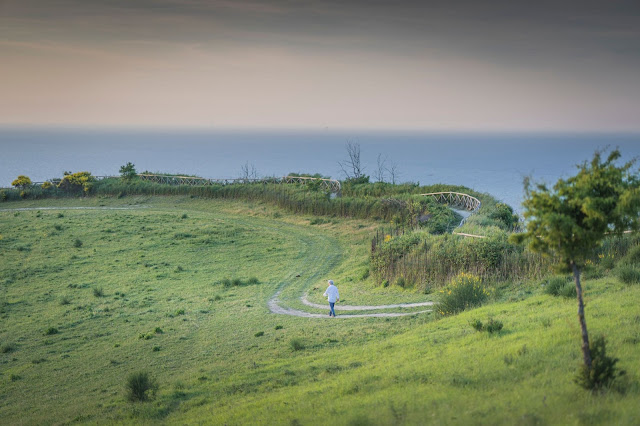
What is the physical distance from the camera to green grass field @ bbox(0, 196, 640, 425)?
30.8 ft

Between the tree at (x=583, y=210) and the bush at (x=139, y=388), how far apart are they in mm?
10017

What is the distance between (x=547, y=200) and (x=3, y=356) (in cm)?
2013

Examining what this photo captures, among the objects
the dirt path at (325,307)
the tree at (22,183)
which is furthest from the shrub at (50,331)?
the tree at (22,183)

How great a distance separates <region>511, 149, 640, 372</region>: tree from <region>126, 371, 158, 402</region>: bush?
1002 centimetres

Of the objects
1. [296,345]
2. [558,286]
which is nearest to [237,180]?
[296,345]

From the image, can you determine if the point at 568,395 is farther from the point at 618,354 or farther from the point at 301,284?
the point at 301,284

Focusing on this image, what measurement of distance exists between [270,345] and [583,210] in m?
11.8

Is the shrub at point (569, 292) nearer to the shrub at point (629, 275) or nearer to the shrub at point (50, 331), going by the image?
the shrub at point (629, 275)

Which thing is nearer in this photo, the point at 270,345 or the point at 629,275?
the point at 629,275

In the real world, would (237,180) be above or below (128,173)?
below

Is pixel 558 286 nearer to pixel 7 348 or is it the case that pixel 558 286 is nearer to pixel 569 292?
pixel 569 292

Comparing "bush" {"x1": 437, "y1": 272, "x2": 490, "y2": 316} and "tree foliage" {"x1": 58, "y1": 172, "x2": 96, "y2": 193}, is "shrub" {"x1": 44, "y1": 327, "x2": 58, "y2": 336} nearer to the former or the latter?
"bush" {"x1": 437, "y1": 272, "x2": 490, "y2": 316}

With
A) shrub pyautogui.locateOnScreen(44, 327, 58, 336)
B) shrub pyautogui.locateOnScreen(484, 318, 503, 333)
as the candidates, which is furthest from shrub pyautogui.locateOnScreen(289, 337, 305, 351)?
shrub pyautogui.locateOnScreen(44, 327, 58, 336)

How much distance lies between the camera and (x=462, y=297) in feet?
60.9
